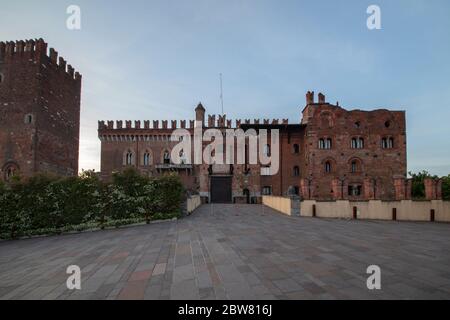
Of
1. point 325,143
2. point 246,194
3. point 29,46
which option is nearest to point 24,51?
point 29,46

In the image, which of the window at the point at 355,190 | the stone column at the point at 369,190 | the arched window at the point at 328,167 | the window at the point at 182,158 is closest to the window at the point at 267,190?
the arched window at the point at 328,167

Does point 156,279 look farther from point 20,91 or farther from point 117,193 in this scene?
point 20,91

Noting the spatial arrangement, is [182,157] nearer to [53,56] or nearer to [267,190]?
[267,190]

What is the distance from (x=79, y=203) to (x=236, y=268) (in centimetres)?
1028

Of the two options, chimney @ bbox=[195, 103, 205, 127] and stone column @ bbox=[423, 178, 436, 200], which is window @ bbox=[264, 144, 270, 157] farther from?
stone column @ bbox=[423, 178, 436, 200]

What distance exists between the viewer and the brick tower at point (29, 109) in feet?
78.7

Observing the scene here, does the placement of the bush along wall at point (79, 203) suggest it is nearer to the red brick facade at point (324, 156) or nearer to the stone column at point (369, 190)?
the stone column at point (369, 190)

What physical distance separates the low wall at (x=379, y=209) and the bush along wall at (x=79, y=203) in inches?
331

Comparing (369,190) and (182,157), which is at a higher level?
(182,157)

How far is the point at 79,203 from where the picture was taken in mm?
11773

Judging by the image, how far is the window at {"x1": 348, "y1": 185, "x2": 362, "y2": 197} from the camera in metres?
26.9
